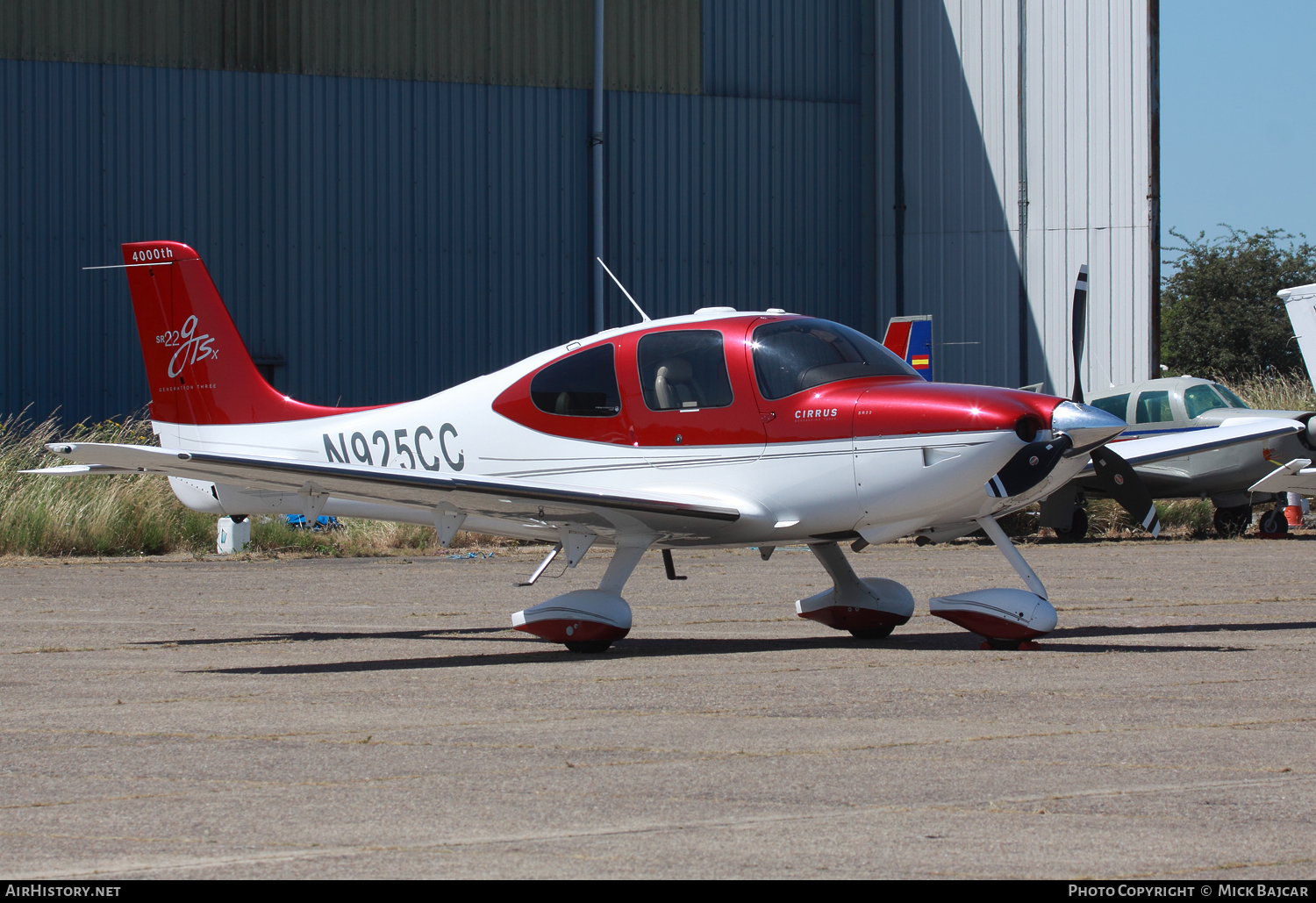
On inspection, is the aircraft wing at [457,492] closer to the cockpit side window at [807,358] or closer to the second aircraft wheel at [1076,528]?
the cockpit side window at [807,358]

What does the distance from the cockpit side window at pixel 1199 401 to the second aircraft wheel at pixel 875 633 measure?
1246 centimetres

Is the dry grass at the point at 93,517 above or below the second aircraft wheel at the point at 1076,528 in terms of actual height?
above

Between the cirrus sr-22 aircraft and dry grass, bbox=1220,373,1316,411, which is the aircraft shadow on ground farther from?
dry grass, bbox=1220,373,1316,411

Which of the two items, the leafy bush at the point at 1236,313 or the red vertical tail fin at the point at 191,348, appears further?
the leafy bush at the point at 1236,313

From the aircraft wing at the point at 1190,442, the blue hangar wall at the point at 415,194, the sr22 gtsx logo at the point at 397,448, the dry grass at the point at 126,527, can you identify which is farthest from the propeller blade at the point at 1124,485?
the blue hangar wall at the point at 415,194

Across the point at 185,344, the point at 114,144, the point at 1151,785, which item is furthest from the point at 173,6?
the point at 1151,785

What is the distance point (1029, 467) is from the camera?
862 centimetres

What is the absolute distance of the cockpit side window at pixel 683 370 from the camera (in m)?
9.44

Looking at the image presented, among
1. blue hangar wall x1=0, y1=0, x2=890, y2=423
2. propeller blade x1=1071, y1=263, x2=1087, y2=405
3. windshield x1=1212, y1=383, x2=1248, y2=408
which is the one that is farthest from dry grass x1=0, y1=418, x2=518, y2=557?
windshield x1=1212, y1=383, x2=1248, y2=408

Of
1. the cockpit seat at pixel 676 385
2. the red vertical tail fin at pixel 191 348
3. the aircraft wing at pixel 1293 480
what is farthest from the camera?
the aircraft wing at pixel 1293 480

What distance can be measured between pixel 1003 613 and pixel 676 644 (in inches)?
86.3

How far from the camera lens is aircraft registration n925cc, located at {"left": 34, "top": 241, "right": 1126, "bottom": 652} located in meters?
8.69

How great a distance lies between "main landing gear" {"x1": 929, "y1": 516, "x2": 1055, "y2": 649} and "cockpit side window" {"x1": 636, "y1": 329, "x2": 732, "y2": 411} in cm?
189

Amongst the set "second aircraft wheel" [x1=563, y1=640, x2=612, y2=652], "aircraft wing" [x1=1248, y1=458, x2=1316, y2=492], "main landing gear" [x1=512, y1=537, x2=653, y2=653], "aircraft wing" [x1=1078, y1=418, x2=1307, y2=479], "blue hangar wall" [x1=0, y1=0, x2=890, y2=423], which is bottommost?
"second aircraft wheel" [x1=563, y1=640, x2=612, y2=652]
